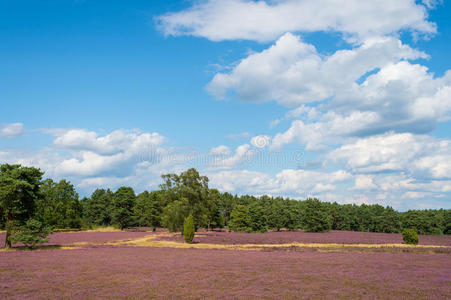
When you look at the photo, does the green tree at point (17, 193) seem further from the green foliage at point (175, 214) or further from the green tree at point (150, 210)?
the green tree at point (150, 210)

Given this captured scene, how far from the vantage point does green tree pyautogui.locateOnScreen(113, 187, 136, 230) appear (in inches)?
3831

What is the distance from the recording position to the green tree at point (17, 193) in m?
38.8

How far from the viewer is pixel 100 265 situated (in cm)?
2755

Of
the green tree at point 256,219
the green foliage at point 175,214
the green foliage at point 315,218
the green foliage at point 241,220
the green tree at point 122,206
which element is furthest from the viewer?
the green foliage at point 315,218

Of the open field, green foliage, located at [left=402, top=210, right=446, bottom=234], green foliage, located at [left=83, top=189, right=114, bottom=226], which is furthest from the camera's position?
green foliage, located at [left=83, top=189, right=114, bottom=226]

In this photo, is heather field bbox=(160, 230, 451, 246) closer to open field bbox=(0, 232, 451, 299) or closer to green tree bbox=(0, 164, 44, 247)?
green tree bbox=(0, 164, 44, 247)

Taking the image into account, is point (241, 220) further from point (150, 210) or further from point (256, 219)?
point (150, 210)

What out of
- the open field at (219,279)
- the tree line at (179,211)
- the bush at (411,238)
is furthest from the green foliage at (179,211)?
the bush at (411,238)

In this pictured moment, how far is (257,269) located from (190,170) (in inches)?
1952

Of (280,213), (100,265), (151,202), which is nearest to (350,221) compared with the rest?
(280,213)

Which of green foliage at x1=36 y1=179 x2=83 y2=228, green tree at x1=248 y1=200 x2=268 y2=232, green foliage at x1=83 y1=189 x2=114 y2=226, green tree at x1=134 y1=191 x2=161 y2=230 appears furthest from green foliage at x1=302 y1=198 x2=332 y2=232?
green foliage at x1=36 y1=179 x2=83 y2=228

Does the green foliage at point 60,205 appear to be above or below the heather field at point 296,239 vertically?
above

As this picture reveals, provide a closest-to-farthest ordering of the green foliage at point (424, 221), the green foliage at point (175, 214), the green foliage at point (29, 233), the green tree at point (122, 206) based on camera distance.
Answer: the green foliage at point (29, 233) < the green foliage at point (175, 214) < the green tree at point (122, 206) < the green foliage at point (424, 221)

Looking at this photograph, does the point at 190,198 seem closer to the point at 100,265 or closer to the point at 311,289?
the point at 100,265
